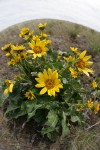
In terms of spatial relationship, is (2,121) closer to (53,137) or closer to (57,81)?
(53,137)

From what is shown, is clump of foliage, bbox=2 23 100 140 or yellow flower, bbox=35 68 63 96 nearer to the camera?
yellow flower, bbox=35 68 63 96

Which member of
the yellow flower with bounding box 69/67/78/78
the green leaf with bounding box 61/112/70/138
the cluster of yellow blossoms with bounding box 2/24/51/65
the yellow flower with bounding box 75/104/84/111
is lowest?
the green leaf with bounding box 61/112/70/138

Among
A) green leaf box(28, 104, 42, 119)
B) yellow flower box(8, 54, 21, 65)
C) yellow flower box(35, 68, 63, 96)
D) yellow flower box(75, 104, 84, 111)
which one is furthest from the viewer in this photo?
yellow flower box(75, 104, 84, 111)

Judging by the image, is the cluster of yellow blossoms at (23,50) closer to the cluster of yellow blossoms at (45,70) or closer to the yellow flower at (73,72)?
the cluster of yellow blossoms at (45,70)

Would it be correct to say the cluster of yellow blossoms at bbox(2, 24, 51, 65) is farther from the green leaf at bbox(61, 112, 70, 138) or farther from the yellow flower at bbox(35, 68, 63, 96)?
the green leaf at bbox(61, 112, 70, 138)

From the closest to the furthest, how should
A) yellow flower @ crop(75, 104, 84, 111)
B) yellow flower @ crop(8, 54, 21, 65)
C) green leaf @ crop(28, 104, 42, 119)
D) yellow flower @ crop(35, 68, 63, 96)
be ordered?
yellow flower @ crop(35, 68, 63, 96), yellow flower @ crop(8, 54, 21, 65), green leaf @ crop(28, 104, 42, 119), yellow flower @ crop(75, 104, 84, 111)

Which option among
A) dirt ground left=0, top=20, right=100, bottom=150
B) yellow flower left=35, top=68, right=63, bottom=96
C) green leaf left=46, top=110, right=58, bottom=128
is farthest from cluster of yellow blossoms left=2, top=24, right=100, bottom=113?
dirt ground left=0, top=20, right=100, bottom=150
